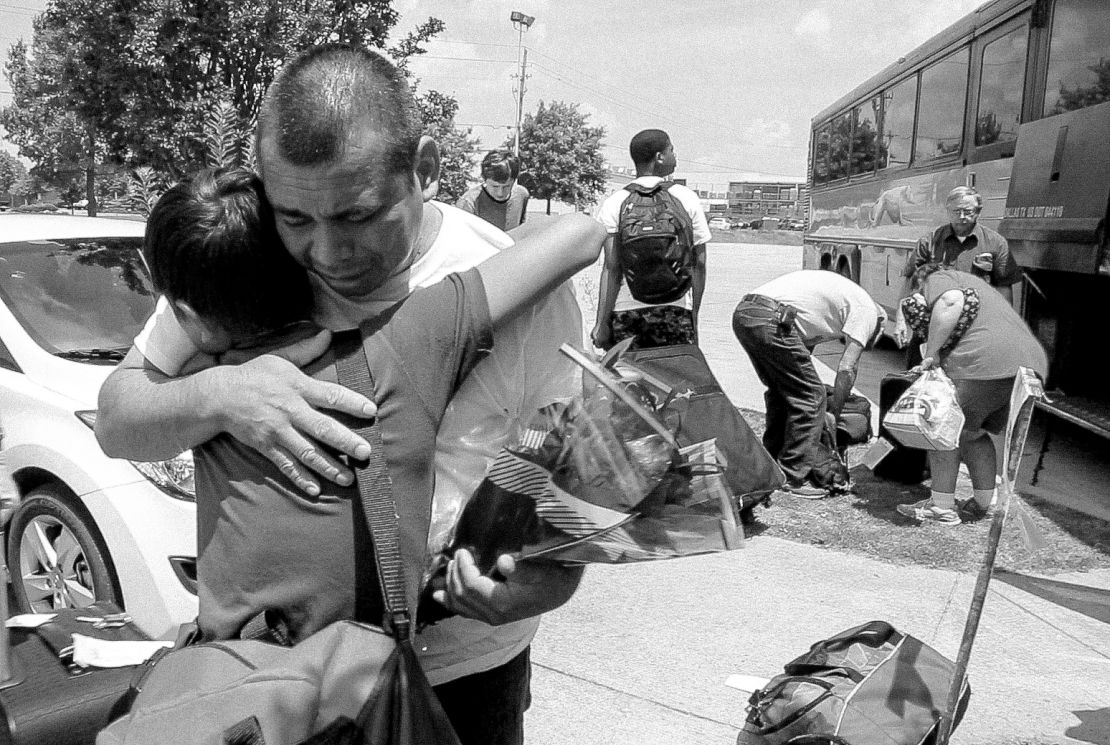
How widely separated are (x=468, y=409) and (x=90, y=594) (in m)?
2.91

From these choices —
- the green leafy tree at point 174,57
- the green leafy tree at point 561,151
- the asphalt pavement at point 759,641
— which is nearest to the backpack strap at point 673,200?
the asphalt pavement at point 759,641

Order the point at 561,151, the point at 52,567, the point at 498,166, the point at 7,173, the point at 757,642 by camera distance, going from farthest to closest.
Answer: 1. the point at 7,173
2. the point at 561,151
3. the point at 498,166
4. the point at 757,642
5. the point at 52,567

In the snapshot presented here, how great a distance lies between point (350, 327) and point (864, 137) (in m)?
14.6

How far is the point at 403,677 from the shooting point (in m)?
1.22

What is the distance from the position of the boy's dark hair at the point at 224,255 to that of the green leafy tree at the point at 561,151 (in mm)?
61898

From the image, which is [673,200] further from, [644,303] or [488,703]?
[488,703]

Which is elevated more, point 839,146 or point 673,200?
point 839,146

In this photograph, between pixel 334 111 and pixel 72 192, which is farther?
pixel 72 192

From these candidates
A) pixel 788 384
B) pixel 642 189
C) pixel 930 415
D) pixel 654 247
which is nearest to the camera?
pixel 930 415

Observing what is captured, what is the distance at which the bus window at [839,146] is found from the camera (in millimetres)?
15922

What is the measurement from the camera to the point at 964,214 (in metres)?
7.55

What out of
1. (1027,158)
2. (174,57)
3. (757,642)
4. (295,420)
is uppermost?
(174,57)

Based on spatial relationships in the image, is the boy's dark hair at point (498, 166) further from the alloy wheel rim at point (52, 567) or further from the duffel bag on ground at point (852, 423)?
the alloy wheel rim at point (52, 567)

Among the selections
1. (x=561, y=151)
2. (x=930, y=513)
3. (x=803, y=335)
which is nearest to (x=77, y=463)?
(x=803, y=335)
